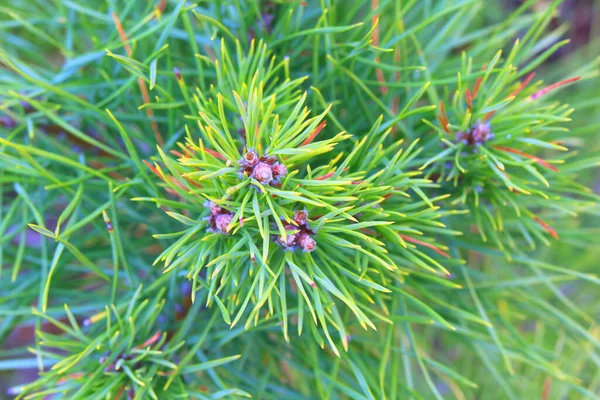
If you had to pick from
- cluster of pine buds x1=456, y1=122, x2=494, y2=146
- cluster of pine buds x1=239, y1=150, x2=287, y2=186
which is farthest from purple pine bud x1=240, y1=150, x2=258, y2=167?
cluster of pine buds x1=456, y1=122, x2=494, y2=146

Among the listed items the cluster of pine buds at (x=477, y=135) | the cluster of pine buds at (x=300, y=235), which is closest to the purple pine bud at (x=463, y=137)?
the cluster of pine buds at (x=477, y=135)

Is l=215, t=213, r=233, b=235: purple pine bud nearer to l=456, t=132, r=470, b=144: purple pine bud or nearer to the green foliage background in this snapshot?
the green foliage background

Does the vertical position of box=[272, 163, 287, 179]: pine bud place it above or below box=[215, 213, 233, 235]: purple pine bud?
above

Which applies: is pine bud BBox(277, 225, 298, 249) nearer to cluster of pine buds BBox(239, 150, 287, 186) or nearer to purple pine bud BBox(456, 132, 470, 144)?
cluster of pine buds BBox(239, 150, 287, 186)

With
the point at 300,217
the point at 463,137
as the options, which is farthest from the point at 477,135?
the point at 300,217

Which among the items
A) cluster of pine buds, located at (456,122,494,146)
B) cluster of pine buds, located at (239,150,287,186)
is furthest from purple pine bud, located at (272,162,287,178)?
cluster of pine buds, located at (456,122,494,146)

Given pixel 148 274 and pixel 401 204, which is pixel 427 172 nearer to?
pixel 401 204

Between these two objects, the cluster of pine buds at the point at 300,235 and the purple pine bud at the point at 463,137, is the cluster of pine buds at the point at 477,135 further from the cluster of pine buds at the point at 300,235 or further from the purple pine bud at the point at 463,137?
the cluster of pine buds at the point at 300,235
